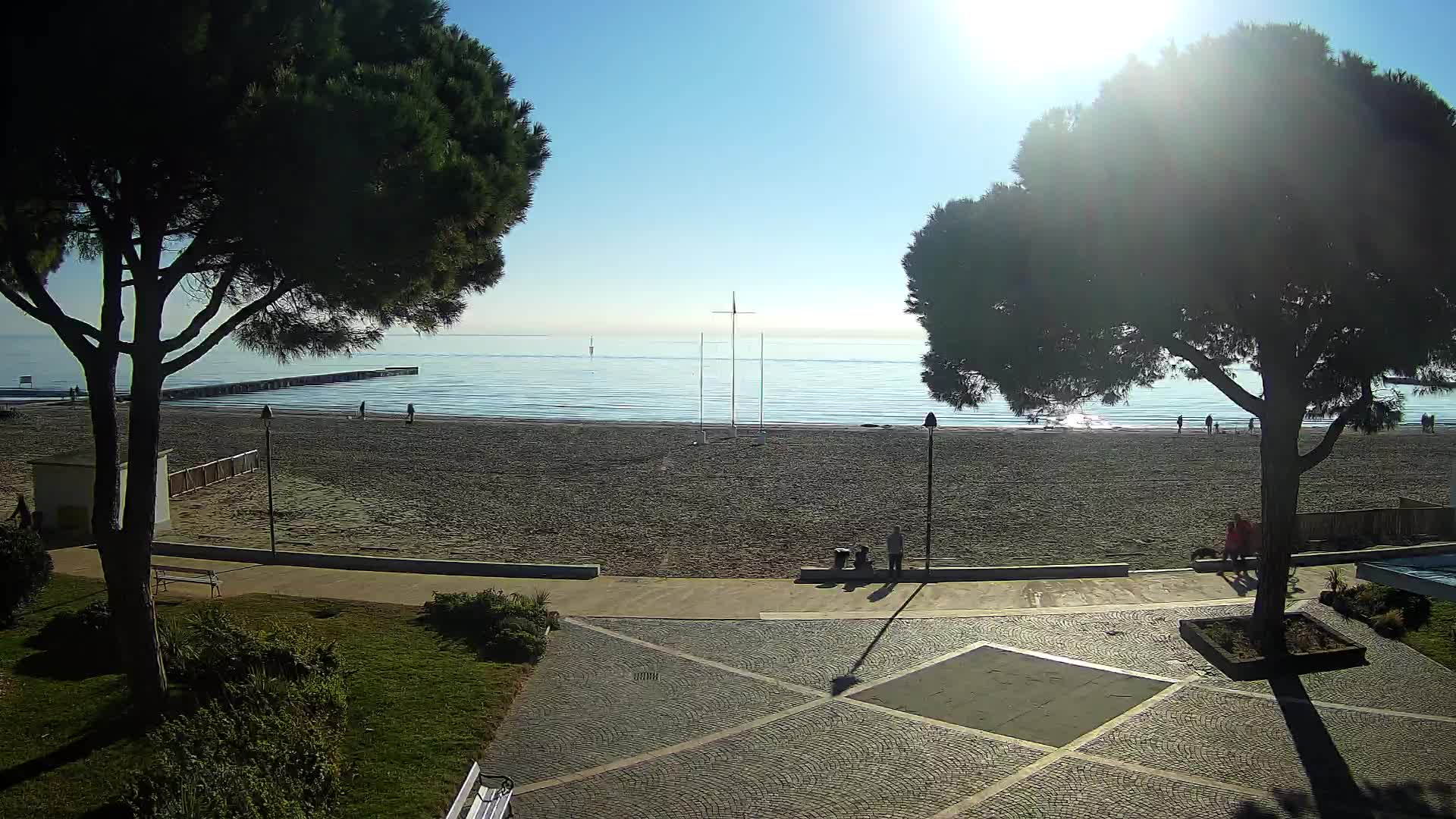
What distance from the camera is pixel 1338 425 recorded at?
12.5m

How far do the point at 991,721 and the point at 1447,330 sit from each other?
7133 mm

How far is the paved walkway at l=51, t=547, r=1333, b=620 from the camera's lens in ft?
48.6

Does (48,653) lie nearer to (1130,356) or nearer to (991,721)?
(991,721)

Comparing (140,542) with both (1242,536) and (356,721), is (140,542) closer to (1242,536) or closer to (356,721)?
(356,721)

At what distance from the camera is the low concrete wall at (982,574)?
56.3 ft

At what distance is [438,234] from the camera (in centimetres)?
888

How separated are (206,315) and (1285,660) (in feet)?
43.0

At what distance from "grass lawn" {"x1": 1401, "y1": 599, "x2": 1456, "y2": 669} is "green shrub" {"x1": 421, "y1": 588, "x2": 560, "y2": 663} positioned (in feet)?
38.2

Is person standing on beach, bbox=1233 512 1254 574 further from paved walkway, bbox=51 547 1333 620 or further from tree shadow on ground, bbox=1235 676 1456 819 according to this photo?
tree shadow on ground, bbox=1235 676 1456 819

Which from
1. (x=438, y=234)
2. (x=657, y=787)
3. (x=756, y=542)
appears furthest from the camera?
(x=756, y=542)

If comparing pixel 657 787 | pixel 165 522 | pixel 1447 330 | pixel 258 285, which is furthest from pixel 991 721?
pixel 165 522

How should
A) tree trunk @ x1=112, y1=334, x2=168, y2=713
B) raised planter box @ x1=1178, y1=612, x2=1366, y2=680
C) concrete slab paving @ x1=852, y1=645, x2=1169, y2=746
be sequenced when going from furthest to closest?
raised planter box @ x1=1178, y1=612, x2=1366, y2=680 → concrete slab paving @ x1=852, y1=645, x2=1169, y2=746 → tree trunk @ x1=112, y1=334, x2=168, y2=713

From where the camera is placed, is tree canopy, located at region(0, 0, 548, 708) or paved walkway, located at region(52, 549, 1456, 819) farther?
paved walkway, located at region(52, 549, 1456, 819)

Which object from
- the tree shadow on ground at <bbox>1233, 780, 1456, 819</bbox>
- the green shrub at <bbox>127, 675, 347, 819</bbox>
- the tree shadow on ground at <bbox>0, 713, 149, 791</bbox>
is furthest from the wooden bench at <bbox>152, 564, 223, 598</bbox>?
the tree shadow on ground at <bbox>1233, 780, 1456, 819</bbox>
